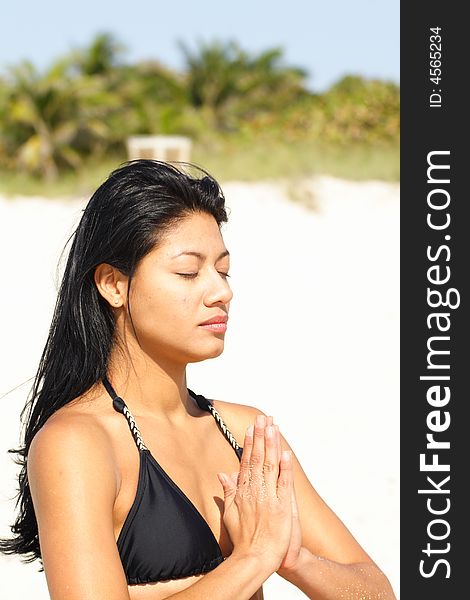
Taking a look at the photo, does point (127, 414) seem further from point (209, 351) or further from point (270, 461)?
point (270, 461)

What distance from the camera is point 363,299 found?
1232 cm

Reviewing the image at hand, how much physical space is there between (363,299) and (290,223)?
322 cm

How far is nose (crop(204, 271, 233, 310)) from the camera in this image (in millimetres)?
2125

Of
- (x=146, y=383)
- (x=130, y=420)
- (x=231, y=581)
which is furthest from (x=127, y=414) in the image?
(x=231, y=581)

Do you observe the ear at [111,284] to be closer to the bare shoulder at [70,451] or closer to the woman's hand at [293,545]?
the bare shoulder at [70,451]

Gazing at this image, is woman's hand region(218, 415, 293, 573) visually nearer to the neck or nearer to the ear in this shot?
the neck

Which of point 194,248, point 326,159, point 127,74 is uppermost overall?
point 127,74

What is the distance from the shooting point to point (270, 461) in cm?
204

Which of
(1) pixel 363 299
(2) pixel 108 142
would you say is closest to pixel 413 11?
(1) pixel 363 299

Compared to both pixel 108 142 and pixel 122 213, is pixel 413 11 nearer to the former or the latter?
pixel 122 213

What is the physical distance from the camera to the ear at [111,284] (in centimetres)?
216

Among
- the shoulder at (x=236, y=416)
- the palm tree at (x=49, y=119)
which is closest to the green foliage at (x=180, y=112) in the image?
the palm tree at (x=49, y=119)

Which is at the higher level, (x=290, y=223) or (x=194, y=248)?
(x=290, y=223)

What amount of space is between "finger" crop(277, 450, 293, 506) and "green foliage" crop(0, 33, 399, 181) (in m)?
14.9
